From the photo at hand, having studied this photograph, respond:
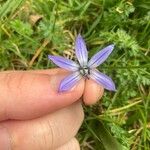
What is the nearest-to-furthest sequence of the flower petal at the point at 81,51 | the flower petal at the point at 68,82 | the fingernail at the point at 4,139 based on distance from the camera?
the flower petal at the point at 68,82 → the flower petal at the point at 81,51 → the fingernail at the point at 4,139

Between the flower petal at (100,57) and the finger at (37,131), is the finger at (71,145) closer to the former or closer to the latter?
the finger at (37,131)

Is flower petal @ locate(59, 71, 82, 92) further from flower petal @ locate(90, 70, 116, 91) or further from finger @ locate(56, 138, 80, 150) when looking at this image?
finger @ locate(56, 138, 80, 150)

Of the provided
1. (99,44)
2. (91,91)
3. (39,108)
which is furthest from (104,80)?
(99,44)

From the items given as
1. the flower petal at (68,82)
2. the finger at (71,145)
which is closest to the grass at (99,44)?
the finger at (71,145)

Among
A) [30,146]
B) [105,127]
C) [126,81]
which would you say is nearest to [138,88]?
[126,81]

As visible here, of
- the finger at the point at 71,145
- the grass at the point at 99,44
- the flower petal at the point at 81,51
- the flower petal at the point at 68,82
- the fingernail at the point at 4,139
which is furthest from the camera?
the grass at the point at 99,44

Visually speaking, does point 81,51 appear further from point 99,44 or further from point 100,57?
point 99,44
